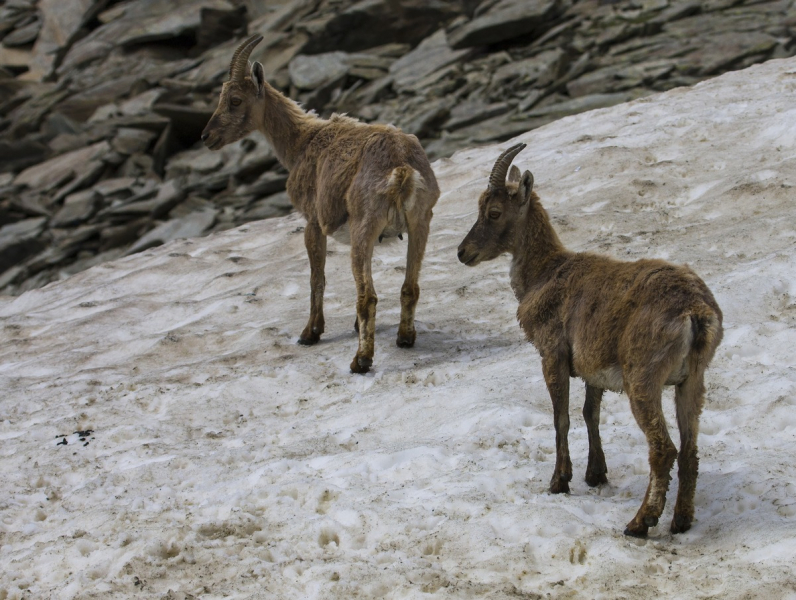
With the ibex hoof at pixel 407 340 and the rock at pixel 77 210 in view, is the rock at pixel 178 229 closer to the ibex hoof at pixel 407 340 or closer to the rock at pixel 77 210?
the rock at pixel 77 210

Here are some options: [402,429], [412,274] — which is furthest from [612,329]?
[412,274]

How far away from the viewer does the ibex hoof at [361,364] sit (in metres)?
10.6

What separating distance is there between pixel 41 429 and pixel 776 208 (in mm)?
10205

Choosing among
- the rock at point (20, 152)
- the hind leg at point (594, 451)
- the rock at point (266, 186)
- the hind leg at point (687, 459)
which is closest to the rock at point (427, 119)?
the rock at point (266, 186)

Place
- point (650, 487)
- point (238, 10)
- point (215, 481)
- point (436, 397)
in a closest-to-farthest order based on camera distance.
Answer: point (650, 487) → point (215, 481) → point (436, 397) → point (238, 10)

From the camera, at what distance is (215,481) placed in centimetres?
804

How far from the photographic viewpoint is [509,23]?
34.7 m

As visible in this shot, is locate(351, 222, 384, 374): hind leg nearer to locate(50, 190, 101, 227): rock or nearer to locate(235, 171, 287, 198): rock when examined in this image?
locate(235, 171, 287, 198): rock

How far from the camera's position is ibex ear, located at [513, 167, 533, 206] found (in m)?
7.85

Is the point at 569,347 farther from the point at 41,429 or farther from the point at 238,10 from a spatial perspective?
the point at 238,10

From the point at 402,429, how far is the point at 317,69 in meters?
31.5

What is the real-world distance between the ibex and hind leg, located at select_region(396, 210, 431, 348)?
0.01 meters

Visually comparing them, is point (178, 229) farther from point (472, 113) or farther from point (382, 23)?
point (382, 23)

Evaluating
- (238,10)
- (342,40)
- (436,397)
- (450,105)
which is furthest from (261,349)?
(238,10)
